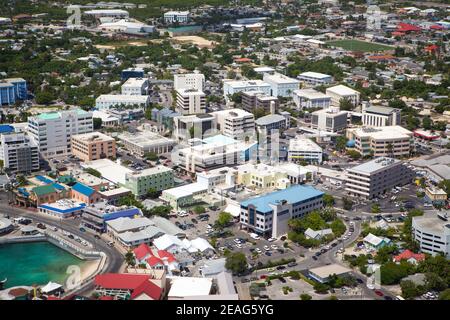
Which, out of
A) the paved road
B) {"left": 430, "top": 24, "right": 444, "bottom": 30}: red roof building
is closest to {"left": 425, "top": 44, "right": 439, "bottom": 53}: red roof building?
{"left": 430, "top": 24, "right": 444, "bottom": 30}: red roof building

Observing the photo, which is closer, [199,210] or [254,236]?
[254,236]

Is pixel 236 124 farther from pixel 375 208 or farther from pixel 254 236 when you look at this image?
pixel 254 236

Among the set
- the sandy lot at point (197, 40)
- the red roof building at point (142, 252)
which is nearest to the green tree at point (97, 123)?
the red roof building at point (142, 252)

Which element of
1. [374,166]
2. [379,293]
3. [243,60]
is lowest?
[379,293]

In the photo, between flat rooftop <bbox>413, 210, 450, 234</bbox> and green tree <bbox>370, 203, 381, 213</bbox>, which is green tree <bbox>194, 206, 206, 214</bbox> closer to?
green tree <bbox>370, 203, 381, 213</bbox>

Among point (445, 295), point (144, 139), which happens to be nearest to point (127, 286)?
point (445, 295)

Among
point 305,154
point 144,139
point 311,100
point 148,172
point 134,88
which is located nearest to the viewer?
point 148,172

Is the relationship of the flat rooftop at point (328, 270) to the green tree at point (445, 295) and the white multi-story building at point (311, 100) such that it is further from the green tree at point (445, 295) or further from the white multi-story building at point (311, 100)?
the white multi-story building at point (311, 100)
